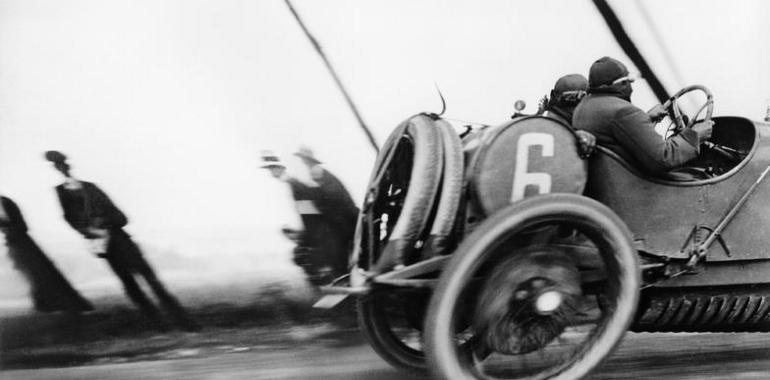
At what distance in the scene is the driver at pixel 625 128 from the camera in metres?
3.17

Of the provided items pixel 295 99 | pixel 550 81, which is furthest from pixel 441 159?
pixel 550 81

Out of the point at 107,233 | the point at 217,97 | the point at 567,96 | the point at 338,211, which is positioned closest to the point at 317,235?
the point at 338,211

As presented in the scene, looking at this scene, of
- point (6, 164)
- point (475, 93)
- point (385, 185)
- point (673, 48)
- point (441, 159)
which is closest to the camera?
point (441, 159)

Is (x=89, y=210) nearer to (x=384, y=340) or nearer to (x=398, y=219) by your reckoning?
(x=384, y=340)

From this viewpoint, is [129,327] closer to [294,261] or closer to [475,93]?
[294,261]

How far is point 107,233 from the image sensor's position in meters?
4.30

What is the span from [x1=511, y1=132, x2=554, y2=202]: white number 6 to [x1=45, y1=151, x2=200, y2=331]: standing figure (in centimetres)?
228

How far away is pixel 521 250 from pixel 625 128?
27.6 inches

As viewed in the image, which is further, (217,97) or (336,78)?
(336,78)

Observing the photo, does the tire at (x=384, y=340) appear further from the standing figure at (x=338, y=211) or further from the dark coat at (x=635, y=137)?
the dark coat at (x=635, y=137)

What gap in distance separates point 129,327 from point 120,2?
1.74 metres

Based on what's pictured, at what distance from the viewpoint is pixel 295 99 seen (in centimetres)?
441

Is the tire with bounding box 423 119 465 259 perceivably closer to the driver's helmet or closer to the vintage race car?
the vintage race car

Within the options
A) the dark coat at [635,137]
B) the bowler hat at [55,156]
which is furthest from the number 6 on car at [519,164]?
the bowler hat at [55,156]
